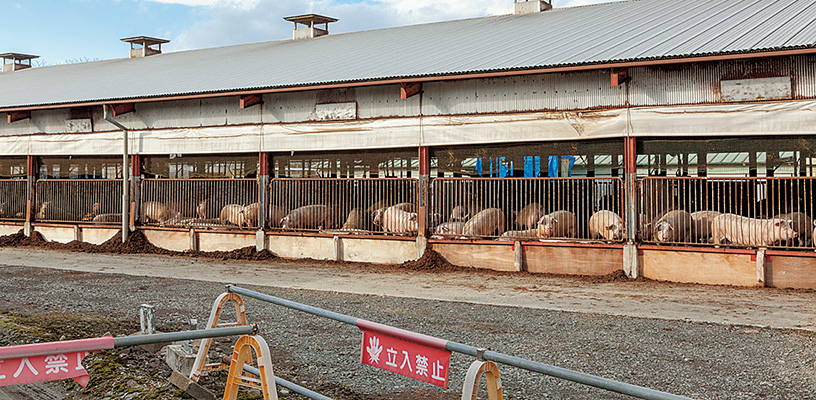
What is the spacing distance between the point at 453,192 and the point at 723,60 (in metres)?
5.92

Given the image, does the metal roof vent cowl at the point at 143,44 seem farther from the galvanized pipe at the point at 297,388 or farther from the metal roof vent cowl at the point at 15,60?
the galvanized pipe at the point at 297,388

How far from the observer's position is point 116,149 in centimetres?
1934

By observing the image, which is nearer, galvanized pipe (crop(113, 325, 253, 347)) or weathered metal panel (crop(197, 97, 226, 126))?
galvanized pipe (crop(113, 325, 253, 347))

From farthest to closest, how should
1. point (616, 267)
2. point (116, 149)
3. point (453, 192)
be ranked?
point (116, 149)
point (453, 192)
point (616, 267)

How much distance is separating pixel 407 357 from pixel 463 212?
11281 millimetres

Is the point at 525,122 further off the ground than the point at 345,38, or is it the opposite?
the point at 345,38

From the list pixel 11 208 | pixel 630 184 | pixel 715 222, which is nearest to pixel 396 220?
pixel 630 184

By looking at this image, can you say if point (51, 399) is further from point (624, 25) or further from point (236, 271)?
point (624, 25)

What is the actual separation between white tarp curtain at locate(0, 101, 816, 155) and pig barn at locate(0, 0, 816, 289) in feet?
0.13

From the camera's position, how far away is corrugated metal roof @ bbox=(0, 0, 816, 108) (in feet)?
44.4

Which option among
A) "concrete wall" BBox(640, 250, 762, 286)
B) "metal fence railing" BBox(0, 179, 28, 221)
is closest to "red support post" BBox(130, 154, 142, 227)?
"metal fence railing" BBox(0, 179, 28, 221)

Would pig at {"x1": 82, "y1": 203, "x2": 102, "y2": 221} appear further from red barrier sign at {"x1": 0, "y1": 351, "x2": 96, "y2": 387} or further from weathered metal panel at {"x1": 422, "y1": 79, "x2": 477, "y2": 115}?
red barrier sign at {"x1": 0, "y1": 351, "x2": 96, "y2": 387}

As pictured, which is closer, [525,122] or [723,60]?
[723,60]

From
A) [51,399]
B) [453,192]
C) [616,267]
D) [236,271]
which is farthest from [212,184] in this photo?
[51,399]
